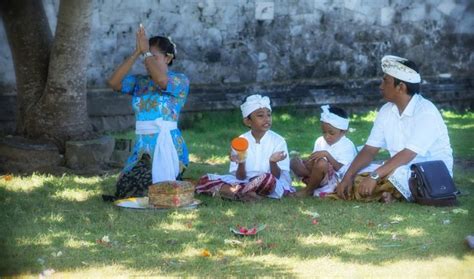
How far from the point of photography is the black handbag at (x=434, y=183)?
8156 mm

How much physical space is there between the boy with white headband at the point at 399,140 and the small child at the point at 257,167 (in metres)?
0.53

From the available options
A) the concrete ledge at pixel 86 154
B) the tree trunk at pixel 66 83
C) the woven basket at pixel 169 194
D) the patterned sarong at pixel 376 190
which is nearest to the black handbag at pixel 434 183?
the patterned sarong at pixel 376 190

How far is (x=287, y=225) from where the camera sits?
293 inches

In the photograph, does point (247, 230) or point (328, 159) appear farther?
Answer: point (328, 159)

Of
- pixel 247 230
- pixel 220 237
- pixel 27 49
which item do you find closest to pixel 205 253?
pixel 220 237

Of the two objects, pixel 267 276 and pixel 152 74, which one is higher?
pixel 152 74

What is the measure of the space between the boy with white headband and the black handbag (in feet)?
0.46

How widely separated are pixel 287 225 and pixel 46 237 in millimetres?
1751

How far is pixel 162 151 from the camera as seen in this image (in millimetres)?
8648

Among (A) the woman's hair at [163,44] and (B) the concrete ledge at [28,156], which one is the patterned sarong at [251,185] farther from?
(B) the concrete ledge at [28,156]

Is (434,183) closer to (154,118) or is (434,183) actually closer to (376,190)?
(376,190)

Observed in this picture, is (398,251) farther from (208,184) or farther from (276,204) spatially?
(208,184)

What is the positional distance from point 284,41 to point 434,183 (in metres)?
6.01

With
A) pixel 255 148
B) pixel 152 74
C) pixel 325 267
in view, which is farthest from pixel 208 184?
pixel 325 267
